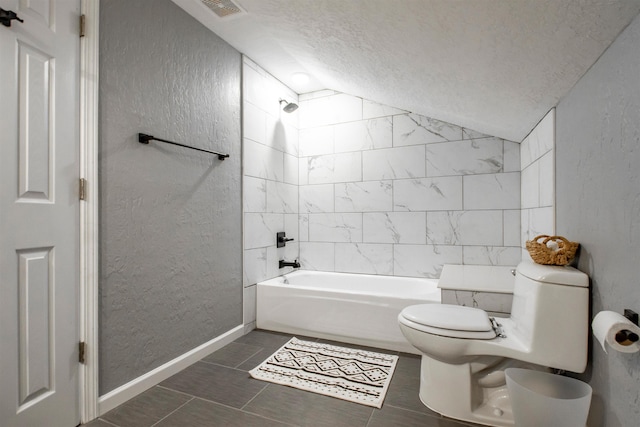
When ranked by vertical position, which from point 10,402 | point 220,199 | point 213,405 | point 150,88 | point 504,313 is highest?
point 150,88

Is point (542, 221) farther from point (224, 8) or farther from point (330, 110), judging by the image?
point (224, 8)

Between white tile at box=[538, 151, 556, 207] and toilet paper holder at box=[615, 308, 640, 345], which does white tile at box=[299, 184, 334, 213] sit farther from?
toilet paper holder at box=[615, 308, 640, 345]

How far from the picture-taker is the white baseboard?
1.65 m

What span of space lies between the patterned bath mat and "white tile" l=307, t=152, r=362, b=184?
1691 mm

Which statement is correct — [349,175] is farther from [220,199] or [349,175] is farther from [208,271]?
[208,271]

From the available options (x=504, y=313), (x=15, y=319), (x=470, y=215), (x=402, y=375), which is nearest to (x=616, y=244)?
(x=504, y=313)

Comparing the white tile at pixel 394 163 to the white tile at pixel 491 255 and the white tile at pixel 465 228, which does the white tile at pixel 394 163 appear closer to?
the white tile at pixel 465 228

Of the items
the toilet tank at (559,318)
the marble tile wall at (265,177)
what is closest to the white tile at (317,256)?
the marble tile wall at (265,177)

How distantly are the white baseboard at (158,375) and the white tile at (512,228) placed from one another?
8.07ft

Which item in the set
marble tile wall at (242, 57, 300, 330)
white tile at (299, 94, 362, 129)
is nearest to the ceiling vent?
marble tile wall at (242, 57, 300, 330)

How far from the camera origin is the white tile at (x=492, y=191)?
2.81 metres

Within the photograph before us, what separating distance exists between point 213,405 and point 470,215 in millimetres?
2499

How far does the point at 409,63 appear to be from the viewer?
1.98 m

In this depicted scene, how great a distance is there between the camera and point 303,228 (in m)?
3.59
